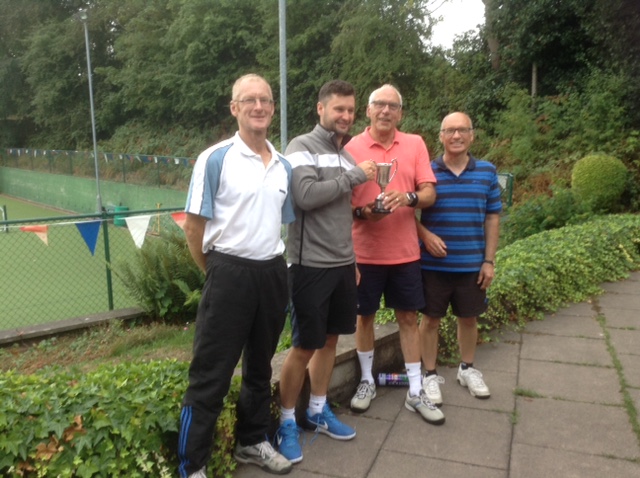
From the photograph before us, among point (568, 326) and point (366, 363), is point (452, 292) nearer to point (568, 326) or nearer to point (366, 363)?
point (366, 363)

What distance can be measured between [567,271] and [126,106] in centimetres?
3356

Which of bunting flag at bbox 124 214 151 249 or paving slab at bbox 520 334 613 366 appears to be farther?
bunting flag at bbox 124 214 151 249

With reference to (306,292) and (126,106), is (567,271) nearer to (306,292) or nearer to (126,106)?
(306,292)

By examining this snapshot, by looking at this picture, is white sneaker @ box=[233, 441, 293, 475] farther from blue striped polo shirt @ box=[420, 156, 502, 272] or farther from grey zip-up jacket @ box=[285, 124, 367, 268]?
blue striped polo shirt @ box=[420, 156, 502, 272]

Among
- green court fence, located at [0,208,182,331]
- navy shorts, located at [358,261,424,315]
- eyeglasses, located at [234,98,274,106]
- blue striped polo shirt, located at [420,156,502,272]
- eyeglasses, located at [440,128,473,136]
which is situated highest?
eyeglasses, located at [234,98,274,106]

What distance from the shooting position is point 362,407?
12.2 ft

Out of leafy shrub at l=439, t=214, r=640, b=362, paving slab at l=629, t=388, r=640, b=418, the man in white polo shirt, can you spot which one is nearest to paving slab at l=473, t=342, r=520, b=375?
leafy shrub at l=439, t=214, r=640, b=362

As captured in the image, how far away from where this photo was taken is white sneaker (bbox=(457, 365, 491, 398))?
392cm

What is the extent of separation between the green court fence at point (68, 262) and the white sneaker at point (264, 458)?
503 cm

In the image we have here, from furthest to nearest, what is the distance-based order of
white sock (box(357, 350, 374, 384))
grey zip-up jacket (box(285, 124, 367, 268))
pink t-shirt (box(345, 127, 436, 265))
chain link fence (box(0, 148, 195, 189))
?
1. chain link fence (box(0, 148, 195, 189))
2. white sock (box(357, 350, 374, 384))
3. pink t-shirt (box(345, 127, 436, 265))
4. grey zip-up jacket (box(285, 124, 367, 268))

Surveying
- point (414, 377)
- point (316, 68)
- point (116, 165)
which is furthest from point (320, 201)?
point (116, 165)

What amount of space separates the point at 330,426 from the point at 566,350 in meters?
2.31

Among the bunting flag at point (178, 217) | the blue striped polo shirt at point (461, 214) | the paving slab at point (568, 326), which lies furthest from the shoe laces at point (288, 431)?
the bunting flag at point (178, 217)

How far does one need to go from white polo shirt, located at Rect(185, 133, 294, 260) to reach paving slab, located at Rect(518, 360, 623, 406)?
89.4 inches
